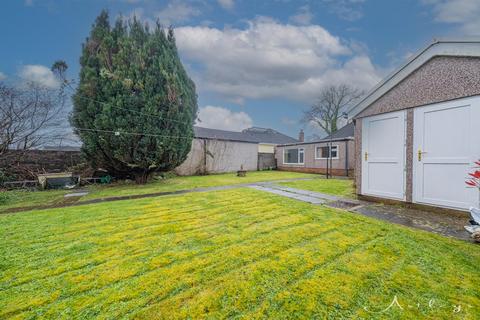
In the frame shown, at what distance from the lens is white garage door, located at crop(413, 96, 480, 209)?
3.52 metres

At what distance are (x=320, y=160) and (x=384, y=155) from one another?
32.7 ft

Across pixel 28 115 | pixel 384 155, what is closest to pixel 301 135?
pixel 384 155

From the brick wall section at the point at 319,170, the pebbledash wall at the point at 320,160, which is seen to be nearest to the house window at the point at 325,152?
the pebbledash wall at the point at 320,160

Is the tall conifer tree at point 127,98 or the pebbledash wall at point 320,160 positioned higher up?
the tall conifer tree at point 127,98

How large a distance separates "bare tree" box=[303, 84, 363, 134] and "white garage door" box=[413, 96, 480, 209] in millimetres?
18709

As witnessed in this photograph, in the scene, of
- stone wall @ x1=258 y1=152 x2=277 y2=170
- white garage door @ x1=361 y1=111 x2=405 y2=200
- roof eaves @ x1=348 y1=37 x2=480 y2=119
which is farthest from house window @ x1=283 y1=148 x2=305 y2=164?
white garage door @ x1=361 y1=111 x2=405 y2=200

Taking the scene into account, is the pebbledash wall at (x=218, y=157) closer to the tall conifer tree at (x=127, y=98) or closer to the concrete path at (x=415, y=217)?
the tall conifer tree at (x=127, y=98)

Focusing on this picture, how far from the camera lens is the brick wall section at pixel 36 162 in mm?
7928

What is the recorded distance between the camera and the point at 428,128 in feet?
13.4

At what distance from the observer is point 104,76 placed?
25.7ft

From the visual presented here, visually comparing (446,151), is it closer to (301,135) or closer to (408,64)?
(408,64)

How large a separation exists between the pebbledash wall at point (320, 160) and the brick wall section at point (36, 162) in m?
14.5

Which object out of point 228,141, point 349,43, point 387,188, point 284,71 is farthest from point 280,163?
point 387,188

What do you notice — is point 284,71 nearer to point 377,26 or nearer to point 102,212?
point 377,26
